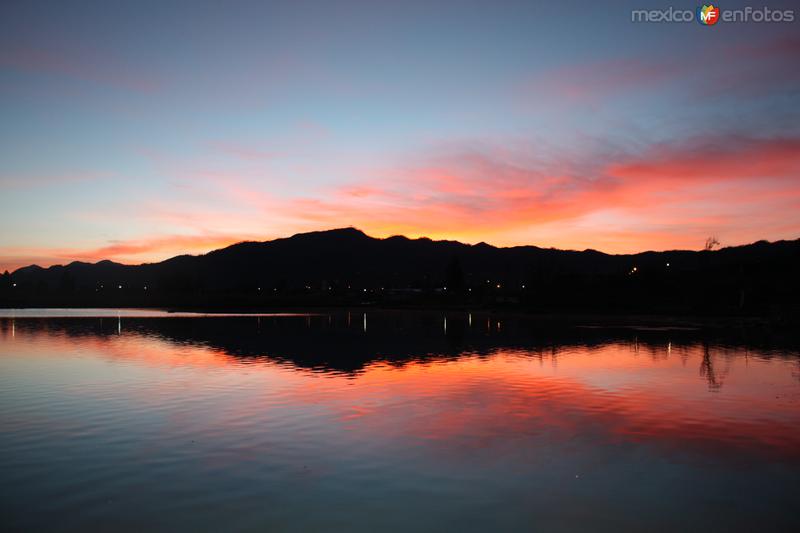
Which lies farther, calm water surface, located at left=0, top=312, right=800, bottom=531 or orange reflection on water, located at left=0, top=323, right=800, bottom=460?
orange reflection on water, located at left=0, top=323, right=800, bottom=460

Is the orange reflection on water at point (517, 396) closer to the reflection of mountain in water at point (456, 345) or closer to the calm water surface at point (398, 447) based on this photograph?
the calm water surface at point (398, 447)

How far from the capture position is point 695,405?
2692 cm

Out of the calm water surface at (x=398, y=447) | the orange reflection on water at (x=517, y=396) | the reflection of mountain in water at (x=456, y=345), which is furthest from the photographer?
the reflection of mountain in water at (x=456, y=345)

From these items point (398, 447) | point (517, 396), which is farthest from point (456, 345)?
point (398, 447)

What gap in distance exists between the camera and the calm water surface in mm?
13312

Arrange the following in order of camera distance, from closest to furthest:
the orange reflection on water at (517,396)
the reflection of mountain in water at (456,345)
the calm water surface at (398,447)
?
the calm water surface at (398,447) → the orange reflection on water at (517,396) → the reflection of mountain in water at (456,345)

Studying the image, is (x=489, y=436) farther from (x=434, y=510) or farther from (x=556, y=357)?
(x=556, y=357)

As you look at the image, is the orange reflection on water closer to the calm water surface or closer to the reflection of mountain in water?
the calm water surface

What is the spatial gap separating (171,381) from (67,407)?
764 cm

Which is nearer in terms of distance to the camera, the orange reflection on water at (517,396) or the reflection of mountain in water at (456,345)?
the orange reflection on water at (517,396)

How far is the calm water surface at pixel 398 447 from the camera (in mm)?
13312

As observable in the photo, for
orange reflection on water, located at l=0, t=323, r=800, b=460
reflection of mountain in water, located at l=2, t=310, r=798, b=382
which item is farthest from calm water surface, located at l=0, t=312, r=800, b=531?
reflection of mountain in water, located at l=2, t=310, r=798, b=382

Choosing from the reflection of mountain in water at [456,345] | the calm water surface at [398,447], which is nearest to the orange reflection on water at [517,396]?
the calm water surface at [398,447]

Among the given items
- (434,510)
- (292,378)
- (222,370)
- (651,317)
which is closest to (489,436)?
(434,510)
